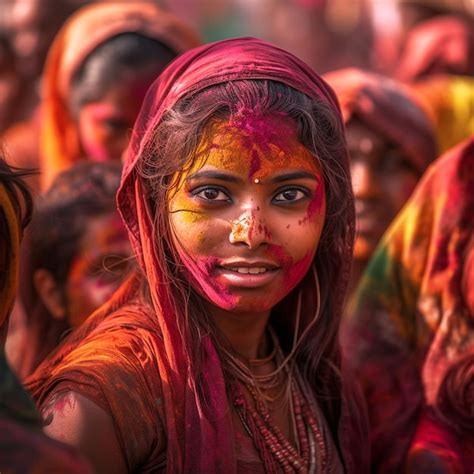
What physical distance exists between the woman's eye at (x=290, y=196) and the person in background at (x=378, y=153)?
1.58 m

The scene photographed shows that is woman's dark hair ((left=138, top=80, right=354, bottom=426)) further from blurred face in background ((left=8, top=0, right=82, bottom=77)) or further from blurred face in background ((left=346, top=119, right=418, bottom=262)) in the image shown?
blurred face in background ((left=8, top=0, right=82, bottom=77))

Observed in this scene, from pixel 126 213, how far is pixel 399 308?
1127mm

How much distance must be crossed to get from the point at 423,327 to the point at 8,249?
1.51 meters

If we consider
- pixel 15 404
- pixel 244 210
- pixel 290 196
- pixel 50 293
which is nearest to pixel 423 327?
pixel 290 196

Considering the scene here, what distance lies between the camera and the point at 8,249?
2600 millimetres

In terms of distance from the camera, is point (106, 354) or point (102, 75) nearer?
point (106, 354)

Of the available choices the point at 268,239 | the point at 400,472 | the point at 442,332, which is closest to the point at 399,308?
the point at 442,332

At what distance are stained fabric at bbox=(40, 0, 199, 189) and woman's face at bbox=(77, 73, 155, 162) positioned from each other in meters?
0.32

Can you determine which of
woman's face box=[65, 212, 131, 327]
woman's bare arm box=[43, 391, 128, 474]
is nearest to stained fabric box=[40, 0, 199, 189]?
woman's face box=[65, 212, 131, 327]

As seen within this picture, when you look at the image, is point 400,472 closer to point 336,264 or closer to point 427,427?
point 427,427

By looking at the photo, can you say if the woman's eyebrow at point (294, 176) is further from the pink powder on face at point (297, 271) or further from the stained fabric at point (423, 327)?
the stained fabric at point (423, 327)

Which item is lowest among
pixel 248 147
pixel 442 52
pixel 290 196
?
pixel 290 196

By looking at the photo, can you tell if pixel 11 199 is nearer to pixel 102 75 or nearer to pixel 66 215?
pixel 66 215

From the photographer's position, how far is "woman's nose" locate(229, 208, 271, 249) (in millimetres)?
2777
